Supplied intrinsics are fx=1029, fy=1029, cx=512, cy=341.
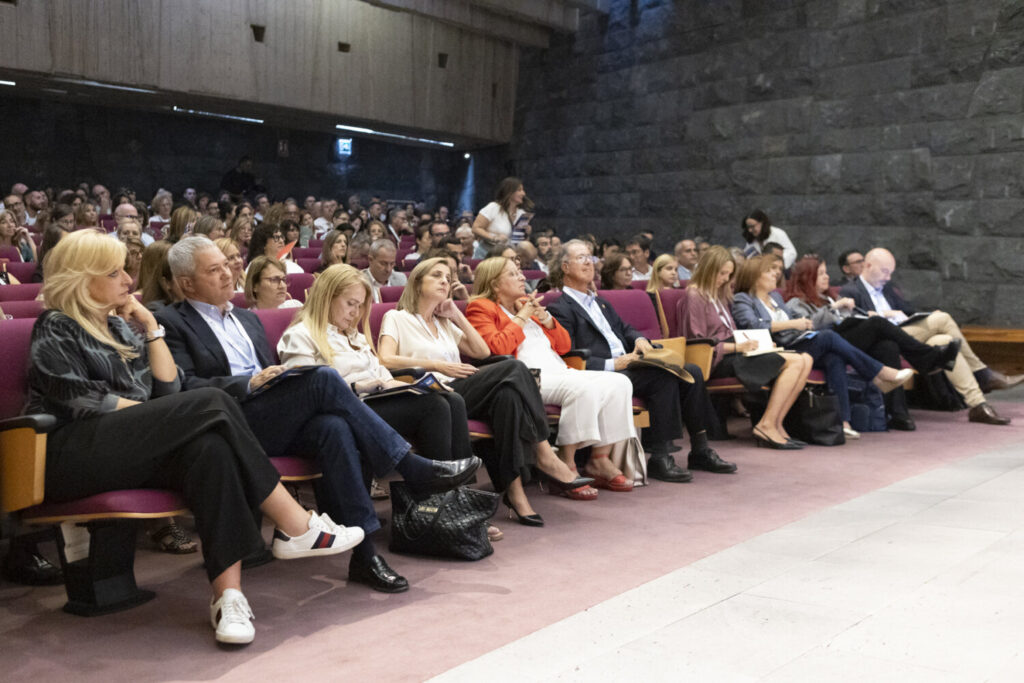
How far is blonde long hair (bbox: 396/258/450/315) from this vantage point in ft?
12.9

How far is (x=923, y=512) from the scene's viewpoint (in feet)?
12.7

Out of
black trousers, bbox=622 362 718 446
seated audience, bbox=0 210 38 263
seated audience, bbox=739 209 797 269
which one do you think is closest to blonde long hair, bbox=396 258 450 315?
black trousers, bbox=622 362 718 446

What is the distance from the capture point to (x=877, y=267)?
22.0 ft

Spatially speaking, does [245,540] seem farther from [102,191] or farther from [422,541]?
[102,191]

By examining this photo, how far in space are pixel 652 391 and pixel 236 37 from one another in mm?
7773

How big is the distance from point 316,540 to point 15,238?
495cm

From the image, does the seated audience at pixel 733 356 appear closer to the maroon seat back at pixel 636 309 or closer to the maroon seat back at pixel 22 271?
the maroon seat back at pixel 636 309

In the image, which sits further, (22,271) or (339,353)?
(22,271)

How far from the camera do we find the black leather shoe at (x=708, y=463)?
4.70 meters

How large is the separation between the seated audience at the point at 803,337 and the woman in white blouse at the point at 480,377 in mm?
2092

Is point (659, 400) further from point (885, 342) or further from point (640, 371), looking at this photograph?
point (885, 342)

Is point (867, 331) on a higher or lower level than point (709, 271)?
lower

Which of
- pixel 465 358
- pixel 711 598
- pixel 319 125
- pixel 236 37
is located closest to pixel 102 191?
pixel 236 37

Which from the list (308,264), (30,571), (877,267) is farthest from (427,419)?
(877,267)
